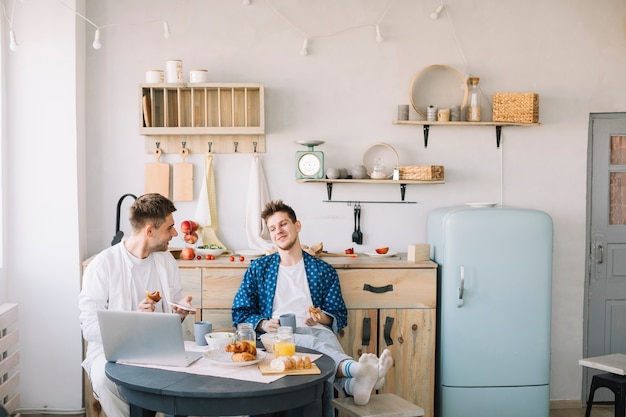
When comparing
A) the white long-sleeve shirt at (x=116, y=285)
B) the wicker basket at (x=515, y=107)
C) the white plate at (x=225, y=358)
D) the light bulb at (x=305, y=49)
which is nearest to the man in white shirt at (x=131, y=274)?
the white long-sleeve shirt at (x=116, y=285)

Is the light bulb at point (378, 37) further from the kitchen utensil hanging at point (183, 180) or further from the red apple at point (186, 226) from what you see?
the red apple at point (186, 226)

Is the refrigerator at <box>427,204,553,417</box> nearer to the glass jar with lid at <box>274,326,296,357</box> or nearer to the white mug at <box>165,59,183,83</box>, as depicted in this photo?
the glass jar with lid at <box>274,326,296,357</box>

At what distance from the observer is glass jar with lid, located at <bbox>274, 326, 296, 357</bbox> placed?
289 cm

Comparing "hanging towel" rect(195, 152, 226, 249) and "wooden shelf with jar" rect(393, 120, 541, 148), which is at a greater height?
"wooden shelf with jar" rect(393, 120, 541, 148)

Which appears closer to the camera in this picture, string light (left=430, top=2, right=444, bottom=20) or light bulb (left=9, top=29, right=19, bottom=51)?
light bulb (left=9, top=29, right=19, bottom=51)

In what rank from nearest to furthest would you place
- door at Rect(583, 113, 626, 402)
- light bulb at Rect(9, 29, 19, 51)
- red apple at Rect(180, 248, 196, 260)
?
light bulb at Rect(9, 29, 19, 51) → red apple at Rect(180, 248, 196, 260) → door at Rect(583, 113, 626, 402)

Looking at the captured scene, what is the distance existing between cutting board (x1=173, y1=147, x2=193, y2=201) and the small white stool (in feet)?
6.11

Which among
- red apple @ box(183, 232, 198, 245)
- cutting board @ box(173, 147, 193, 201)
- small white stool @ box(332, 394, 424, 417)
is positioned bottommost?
small white stool @ box(332, 394, 424, 417)

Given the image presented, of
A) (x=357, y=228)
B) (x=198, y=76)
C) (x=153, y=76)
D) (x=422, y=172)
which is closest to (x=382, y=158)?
(x=422, y=172)

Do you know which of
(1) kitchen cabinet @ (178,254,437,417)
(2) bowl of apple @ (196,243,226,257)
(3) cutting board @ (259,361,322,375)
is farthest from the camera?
(2) bowl of apple @ (196,243,226,257)

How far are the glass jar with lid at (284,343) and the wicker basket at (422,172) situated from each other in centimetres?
189

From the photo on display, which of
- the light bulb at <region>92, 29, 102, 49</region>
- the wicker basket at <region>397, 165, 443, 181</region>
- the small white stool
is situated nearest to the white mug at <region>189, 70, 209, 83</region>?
the light bulb at <region>92, 29, 102, 49</region>

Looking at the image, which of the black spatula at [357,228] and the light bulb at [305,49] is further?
the black spatula at [357,228]

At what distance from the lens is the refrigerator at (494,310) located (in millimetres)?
4309
